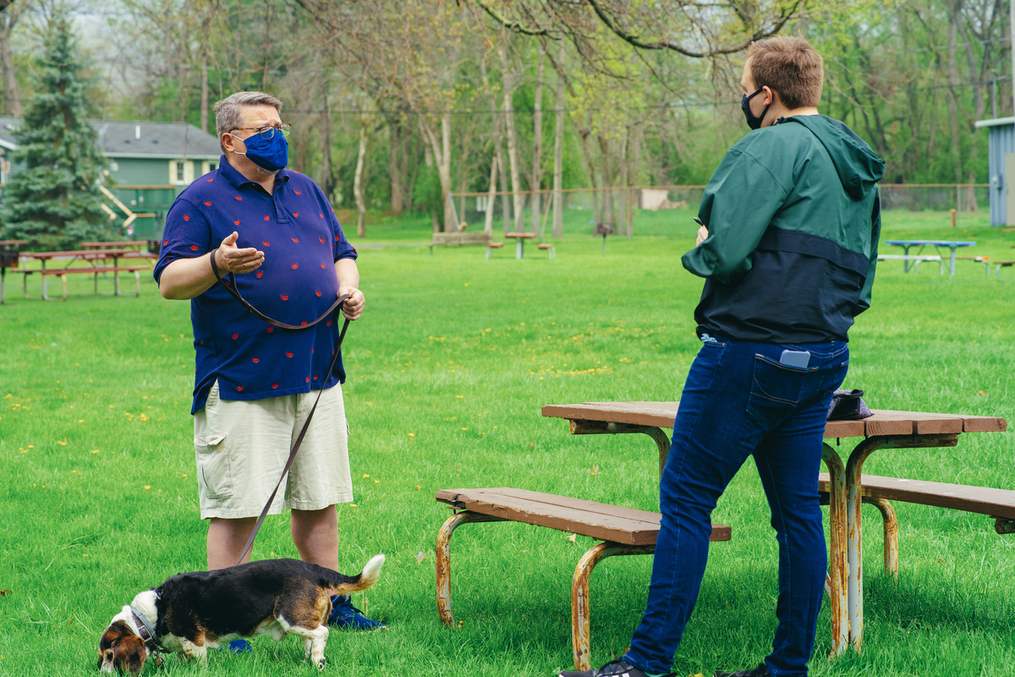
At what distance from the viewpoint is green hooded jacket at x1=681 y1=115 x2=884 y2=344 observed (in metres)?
2.75

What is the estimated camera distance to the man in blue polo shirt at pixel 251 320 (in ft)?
11.6

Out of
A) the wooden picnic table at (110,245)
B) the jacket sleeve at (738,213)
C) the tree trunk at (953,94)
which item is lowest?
the wooden picnic table at (110,245)

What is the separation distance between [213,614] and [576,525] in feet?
4.18

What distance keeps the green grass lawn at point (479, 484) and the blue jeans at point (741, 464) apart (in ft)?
1.50

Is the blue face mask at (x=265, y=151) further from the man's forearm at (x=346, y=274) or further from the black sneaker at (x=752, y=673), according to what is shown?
the black sneaker at (x=752, y=673)

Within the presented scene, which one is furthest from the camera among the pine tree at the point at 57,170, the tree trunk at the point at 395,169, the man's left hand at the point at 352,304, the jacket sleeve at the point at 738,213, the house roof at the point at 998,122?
the tree trunk at the point at 395,169

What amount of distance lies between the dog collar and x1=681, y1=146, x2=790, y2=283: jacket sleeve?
218 cm

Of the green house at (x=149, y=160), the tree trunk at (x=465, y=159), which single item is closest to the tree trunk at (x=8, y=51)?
the green house at (x=149, y=160)

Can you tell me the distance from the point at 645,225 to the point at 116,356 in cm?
3234

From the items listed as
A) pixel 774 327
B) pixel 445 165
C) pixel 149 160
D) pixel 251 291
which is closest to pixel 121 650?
pixel 251 291

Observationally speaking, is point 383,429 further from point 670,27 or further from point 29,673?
point 670,27

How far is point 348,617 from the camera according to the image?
12.6ft

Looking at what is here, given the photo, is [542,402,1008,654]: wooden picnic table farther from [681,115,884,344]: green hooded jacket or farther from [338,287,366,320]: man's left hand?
[338,287,366,320]: man's left hand

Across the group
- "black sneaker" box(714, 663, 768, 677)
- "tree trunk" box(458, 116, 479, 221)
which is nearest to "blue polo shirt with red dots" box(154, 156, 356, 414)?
"black sneaker" box(714, 663, 768, 677)
